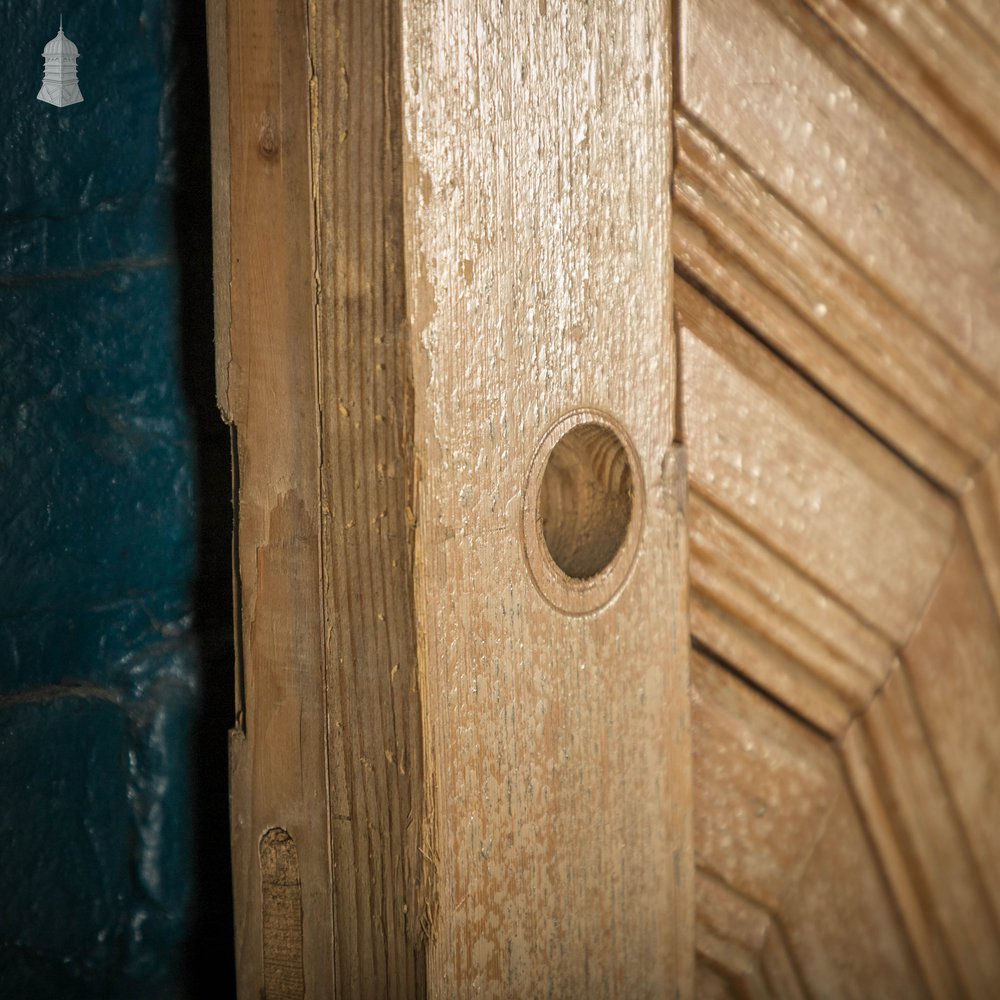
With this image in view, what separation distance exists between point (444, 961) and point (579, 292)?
14.7 inches

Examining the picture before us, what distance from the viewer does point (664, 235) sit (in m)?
0.66

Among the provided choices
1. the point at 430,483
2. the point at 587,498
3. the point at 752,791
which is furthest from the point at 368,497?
the point at 752,791

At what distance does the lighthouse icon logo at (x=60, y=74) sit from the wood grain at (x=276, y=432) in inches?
8.9

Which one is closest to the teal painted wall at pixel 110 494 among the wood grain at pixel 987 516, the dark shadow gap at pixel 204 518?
the dark shadow gap at pixel 204 518

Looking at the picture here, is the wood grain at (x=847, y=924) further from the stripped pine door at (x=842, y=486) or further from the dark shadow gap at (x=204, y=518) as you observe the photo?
the dark shadow gap at (x=204, y=518)

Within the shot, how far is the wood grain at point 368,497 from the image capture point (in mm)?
513

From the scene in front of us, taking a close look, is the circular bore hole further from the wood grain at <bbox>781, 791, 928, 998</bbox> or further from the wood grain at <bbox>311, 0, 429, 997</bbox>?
the wood grain at <bbox>781, 791, 928, 998</bbox>

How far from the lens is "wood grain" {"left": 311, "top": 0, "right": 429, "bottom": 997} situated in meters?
0.51

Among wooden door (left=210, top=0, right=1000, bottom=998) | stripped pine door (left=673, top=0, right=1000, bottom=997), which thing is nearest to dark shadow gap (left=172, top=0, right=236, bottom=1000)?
wooden door (left=210, top=0, right=1000, bottom=998)

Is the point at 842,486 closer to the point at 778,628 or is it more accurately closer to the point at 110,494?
the point at 778,628

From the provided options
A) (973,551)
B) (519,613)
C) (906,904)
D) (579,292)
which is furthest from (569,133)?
(906,904)

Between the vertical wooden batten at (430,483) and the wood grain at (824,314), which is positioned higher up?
the wood grain at (824,314)

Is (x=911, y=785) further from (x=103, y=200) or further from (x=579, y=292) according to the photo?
(x=103, y=200)

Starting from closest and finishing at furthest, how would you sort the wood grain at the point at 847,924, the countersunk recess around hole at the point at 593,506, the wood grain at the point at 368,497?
1. the wood grain at the point at 368,497
2. the countersunk recess around hole at the point at 593,506
3. the wood grain at the point at 847,924
